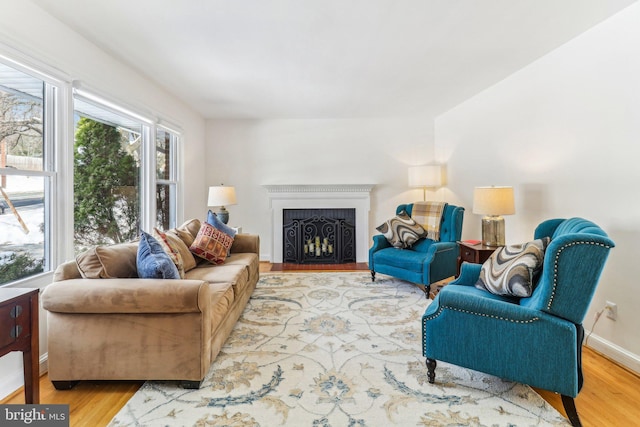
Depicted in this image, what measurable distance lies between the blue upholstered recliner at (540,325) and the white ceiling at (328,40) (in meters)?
1.59

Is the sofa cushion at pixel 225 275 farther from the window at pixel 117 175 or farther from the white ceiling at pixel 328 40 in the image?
the white ceiling at pixel 328 40

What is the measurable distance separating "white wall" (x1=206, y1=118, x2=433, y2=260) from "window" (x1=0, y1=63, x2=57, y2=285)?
2.93 meters

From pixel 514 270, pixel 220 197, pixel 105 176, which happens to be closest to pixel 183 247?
pixel 105 176

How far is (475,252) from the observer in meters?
2.97

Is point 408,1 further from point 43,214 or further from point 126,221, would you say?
point 126,221

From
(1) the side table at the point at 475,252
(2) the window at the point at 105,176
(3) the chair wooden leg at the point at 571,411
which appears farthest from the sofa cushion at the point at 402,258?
(2) the window at the point at 105,176

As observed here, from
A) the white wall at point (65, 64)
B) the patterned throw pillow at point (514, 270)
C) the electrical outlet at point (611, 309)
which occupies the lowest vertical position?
the electrical outlet at point (611, 309)

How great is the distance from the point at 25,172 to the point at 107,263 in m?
0.84

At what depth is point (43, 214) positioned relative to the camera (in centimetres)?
214

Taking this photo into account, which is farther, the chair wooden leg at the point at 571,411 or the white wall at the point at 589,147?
the white wall at the point at 589,147

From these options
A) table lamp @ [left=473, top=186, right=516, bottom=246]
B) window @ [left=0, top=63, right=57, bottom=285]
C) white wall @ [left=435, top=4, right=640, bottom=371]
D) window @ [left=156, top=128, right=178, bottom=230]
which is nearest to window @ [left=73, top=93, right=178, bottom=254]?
window @ [left=156, top=128, right=178, bottom=230]

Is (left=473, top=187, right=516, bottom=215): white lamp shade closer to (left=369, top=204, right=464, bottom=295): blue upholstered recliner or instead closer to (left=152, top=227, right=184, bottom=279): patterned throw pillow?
(left=369, top=204, right=464, bottom=295): blue upholstered recliner

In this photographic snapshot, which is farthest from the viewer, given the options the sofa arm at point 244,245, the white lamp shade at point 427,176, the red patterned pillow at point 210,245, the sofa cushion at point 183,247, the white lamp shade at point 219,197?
the white lamp shade at point 427,176

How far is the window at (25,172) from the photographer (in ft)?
6.17
